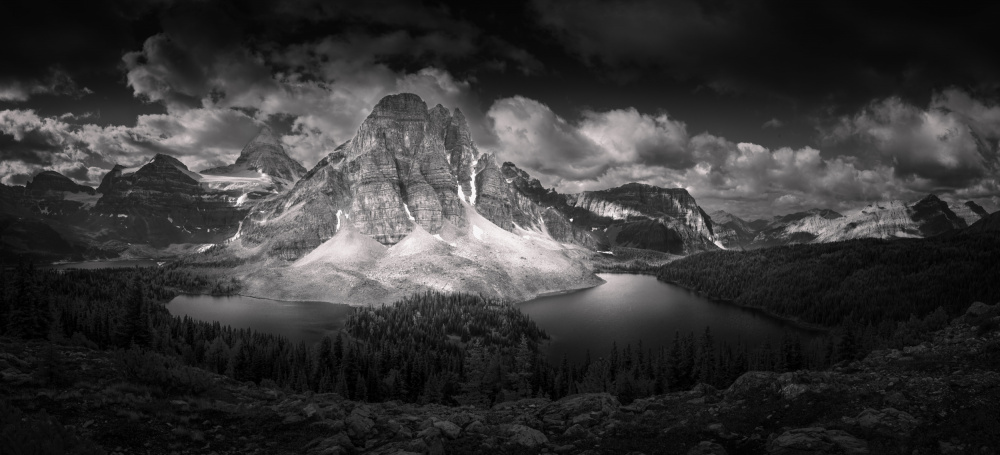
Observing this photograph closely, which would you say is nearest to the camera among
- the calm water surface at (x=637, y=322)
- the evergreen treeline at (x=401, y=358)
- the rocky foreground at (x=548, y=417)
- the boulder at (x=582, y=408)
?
the rocky foreground at (x=548, y=417)

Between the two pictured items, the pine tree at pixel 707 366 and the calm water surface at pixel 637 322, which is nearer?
the pine tree at pixel 707 366

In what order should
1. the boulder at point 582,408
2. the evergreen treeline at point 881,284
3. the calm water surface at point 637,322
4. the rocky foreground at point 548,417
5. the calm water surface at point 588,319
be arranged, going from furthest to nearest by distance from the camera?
the evergreen treeline at point 881,284
the calm water surface at point 588,319
the calm water surface at point 637,322
the boulder at point 582,408
the rocky foreground at point 548,417

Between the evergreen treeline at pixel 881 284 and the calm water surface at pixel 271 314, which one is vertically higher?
the evergreen treeline at pixel 881 284

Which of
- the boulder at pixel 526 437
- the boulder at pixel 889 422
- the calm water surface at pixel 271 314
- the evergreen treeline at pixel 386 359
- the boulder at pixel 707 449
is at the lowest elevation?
the calm water surface at pixel 271 314

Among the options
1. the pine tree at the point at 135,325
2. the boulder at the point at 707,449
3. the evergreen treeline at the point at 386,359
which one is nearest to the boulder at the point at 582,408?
the boulder at the point at 707,449

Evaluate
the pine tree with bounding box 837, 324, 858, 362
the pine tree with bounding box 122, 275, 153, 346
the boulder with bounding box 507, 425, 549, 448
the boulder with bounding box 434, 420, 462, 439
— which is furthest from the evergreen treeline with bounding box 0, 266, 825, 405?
the boulder with bounding box 507, 425, 549, 448

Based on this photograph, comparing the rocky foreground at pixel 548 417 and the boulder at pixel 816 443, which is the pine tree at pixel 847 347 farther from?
the boulder at pixel 816 443

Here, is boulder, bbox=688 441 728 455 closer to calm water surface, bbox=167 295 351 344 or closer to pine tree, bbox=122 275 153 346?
pine tree, bbox=122 275 153 346

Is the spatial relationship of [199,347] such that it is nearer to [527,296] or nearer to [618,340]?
[618,340]
